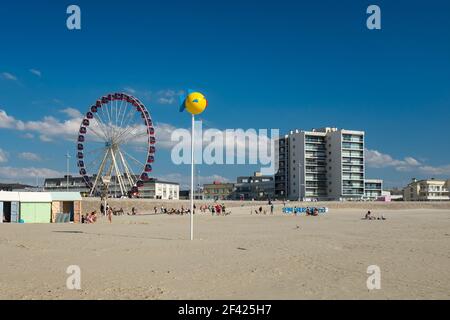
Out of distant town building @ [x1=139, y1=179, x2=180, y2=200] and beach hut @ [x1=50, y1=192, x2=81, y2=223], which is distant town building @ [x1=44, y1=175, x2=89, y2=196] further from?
beach hut @ [x1=50, y1=192, x2=81, y2=223]

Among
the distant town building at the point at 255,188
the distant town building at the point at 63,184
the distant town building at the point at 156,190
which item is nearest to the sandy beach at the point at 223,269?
the distant town building at the point at 255,188

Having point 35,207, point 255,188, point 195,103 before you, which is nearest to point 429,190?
point 255,188

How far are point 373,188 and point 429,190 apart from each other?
19.1 meters

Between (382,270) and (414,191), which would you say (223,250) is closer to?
(382,270)

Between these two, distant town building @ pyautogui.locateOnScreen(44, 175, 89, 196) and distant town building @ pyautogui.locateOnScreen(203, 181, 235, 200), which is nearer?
distant town building @ pyautogui.locateOnScreen(203, 181, 235, 200)

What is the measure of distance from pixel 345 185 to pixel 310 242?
9311 centimetres

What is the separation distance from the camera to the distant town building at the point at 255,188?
123 metres

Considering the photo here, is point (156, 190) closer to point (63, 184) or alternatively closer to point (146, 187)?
point (146, 187)

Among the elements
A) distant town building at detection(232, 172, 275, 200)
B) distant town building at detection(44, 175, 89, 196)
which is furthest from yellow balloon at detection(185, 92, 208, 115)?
distant town building at detection(44, 175, 89, 196)

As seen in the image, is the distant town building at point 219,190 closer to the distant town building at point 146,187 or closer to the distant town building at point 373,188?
the distant town building at point 146,187

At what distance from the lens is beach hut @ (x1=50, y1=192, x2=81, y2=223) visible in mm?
36812

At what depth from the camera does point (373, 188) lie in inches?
4582

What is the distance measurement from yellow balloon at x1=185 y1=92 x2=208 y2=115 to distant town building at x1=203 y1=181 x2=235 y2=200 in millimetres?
116810
